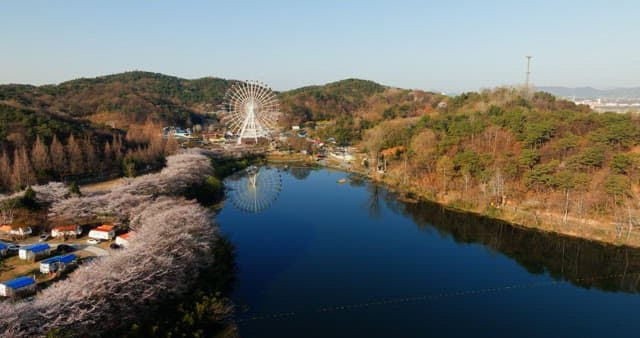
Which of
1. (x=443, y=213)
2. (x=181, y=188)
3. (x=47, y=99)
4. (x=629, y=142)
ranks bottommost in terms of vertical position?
(x=443, y=213)

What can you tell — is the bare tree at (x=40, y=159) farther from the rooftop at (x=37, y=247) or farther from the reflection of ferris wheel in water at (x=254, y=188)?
the rooftop at (x=37, y=247)

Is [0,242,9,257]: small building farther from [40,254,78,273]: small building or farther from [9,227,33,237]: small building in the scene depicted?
[40,254,78,273]: small building

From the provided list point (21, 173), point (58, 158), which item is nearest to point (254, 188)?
point (58, 158)

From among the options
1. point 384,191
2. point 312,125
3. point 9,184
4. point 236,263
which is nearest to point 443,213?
point 384,191

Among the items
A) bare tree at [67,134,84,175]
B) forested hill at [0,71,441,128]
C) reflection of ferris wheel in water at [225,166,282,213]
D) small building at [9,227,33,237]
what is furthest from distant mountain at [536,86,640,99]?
small building at [9,227,33,237]

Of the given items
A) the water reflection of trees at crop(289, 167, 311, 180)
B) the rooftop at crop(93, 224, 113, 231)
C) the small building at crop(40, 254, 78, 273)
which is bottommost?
the water reflection of trees at crop(289, 167, 311, 180)

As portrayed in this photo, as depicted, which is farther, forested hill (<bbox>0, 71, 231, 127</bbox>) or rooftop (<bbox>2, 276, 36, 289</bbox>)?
forested hill (<bbox>0, 71, 231, 127</bbox>)

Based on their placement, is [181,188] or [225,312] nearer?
[225,312]

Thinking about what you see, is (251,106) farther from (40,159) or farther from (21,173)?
(21,173)

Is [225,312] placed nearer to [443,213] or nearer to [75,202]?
[75,202]
